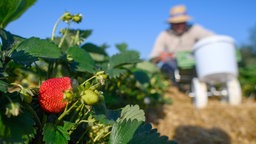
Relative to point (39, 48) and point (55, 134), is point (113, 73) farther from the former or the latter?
point (55, 134)

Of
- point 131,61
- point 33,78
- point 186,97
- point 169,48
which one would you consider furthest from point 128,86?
point 169,48

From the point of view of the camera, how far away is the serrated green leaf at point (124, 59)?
1.17m

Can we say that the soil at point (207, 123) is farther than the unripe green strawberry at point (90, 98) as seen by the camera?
Yes

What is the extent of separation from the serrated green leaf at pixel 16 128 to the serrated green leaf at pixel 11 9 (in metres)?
0.27

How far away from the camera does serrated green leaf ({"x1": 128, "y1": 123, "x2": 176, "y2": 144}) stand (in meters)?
0.66

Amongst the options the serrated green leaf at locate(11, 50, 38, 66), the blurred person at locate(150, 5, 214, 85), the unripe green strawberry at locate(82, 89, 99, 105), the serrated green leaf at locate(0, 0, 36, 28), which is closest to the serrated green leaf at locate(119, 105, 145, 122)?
the unripe green strawberry at locate(82, 89, 99, 105)

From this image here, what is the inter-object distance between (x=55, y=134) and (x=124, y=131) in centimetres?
12

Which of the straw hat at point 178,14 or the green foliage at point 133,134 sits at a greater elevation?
the straw hat at point 178,14

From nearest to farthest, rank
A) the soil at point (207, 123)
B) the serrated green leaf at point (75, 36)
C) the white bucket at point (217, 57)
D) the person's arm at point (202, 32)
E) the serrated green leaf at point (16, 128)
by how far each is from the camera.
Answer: the serrated green leaf at point (16, 128)
the serrated green leaf at point (75, 36)
the soil at point (207, 123)
the white bucket at point (217, 57)
the person's arm at point (202, 32)

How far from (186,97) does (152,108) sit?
5.05 ft

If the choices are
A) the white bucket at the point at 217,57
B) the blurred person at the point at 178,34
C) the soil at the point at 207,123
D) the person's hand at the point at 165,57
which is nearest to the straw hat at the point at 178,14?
the blurred person at the point at 178,34

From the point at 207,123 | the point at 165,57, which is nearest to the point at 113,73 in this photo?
the point at 207,123

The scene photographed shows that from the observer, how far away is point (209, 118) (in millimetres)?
2723

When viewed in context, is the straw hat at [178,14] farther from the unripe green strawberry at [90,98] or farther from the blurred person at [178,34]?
the unripe green strawberry at [90,98]
